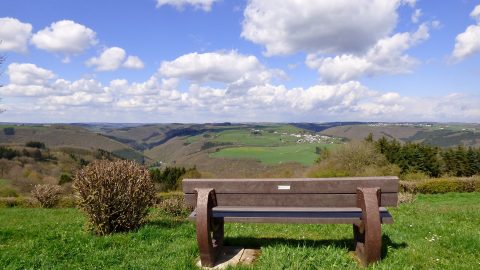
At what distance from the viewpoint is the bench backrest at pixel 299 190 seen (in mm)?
4961

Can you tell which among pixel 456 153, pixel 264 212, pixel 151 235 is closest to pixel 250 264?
pixel 264 212

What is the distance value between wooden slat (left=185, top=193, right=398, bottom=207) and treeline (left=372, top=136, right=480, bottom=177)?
48.6m

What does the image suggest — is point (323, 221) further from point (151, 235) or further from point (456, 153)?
point (456, 153)

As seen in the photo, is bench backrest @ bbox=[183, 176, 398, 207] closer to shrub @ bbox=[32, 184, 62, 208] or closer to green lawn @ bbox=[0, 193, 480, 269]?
green lawn @ bbox=[0, 193, 480, 269]

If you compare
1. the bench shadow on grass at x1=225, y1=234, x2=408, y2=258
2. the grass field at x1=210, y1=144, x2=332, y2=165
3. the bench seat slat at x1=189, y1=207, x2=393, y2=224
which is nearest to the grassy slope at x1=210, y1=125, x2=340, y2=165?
the grass field at x1=210, y1=144, x2=332, y2=165

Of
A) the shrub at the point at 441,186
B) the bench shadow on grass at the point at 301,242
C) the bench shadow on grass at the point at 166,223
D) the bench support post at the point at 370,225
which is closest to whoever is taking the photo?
the bench support post at the point at 370,225

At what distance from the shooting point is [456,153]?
52.2 metres

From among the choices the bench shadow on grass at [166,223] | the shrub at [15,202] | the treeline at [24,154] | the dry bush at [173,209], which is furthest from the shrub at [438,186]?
the treeline at [24,154]

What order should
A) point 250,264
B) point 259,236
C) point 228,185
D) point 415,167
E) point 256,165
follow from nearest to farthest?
point 250,264
point 228,185
point 259,236
point 415,167
point 256,165

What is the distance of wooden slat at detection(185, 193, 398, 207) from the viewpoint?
16.6 feet

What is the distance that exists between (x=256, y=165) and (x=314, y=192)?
349 ft

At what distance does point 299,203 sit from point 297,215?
279 millimetres

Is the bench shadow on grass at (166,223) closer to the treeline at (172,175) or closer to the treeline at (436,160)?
the treeline at (436,160)

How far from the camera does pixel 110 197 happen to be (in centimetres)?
748
